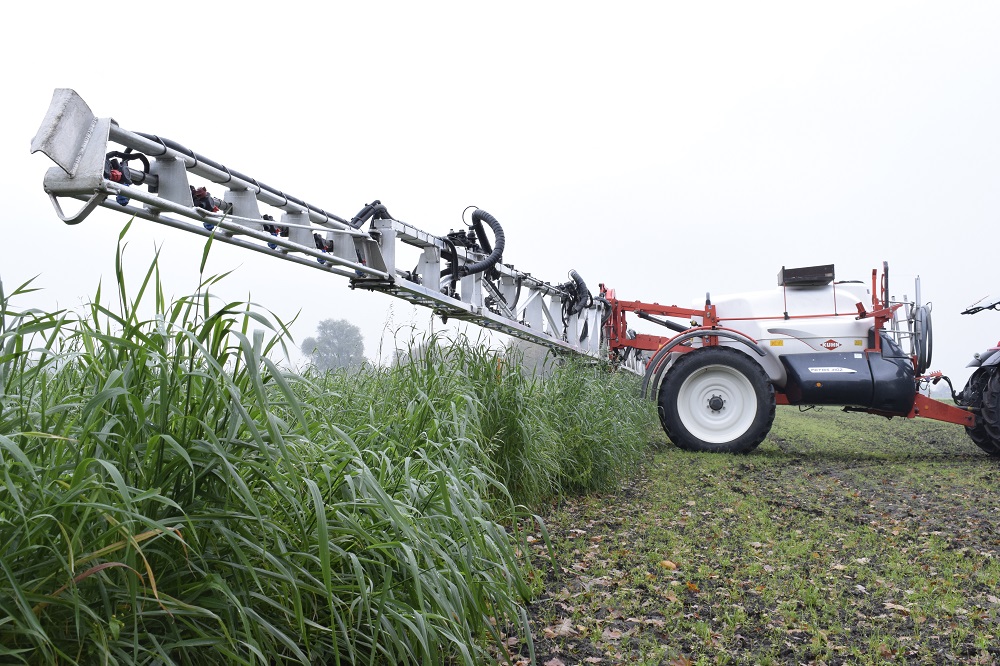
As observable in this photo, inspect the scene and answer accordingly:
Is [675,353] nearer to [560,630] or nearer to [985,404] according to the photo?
[985,404]

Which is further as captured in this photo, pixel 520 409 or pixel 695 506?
pixel 695 506

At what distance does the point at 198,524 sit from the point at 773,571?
3231 millimetres

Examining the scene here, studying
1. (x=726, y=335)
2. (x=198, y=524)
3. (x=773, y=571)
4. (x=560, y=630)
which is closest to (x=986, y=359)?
(x=726, y=335)

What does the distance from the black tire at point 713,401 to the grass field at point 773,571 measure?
1.15 meters

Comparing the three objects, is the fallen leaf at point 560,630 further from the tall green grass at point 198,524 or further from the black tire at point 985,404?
the black tire at point 985,404

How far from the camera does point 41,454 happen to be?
2.08 m

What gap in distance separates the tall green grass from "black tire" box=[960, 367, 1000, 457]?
7978 mm

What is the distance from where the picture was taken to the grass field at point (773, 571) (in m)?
3.27

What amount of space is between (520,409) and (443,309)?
64.4 inches

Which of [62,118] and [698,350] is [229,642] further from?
[698,350]

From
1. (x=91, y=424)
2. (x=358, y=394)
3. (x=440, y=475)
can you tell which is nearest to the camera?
(x=91, y=424)

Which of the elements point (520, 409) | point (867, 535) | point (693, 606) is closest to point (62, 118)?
point (520, 409)

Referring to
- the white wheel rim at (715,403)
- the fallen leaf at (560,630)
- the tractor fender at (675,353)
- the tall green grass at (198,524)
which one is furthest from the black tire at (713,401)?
the tall green grass at (198,524)

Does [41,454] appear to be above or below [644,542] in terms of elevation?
above
